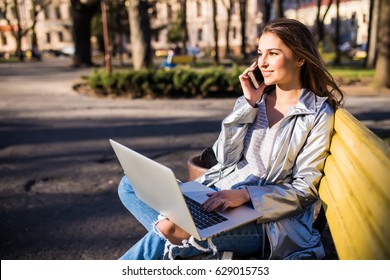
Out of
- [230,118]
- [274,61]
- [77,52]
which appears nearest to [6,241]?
[230,118]

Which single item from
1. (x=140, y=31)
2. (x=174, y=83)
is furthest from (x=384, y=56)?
(x=140, y=31)

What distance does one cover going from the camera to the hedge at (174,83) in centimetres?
1155

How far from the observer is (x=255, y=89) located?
2.21 m

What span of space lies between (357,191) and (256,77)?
102 centimetres

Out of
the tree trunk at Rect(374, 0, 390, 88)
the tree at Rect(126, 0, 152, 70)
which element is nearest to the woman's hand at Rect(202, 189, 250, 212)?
the tree trunk at Rect(374, 0, 390, 88)

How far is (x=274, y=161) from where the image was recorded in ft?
6.47

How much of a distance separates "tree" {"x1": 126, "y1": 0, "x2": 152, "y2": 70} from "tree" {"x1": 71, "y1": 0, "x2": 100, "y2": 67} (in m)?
10.7

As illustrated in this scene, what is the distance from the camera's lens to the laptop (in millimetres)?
1538

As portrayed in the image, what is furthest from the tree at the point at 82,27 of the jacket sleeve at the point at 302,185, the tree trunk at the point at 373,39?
the jacket sleeve at the point at 302,185

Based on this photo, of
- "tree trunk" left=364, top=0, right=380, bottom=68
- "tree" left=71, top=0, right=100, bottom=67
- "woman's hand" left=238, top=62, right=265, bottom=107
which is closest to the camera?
"woman's hand" left=238, top=62, right=265, bottom=107

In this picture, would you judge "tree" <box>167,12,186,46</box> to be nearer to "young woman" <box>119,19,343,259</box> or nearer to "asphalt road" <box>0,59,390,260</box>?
"asphalt road" <box>0,59,390,260</box>

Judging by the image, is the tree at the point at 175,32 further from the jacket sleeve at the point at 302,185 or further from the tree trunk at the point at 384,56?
the jacket sleeve at the point at 302,185

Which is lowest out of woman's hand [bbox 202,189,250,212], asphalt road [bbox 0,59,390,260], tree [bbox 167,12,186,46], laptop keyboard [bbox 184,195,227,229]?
asphalt road [bbox 0,59,390,260]

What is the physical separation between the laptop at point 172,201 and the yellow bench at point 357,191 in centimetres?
38
